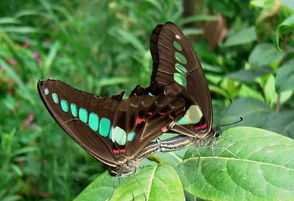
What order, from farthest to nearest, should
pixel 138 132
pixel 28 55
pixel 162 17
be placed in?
pixel 28 55 → pixel 162 17 → pixel 138 132

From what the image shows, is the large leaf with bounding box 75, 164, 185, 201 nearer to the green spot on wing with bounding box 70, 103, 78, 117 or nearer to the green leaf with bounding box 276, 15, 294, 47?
the green spot on wing with bounding box 70, 103, 78, 117

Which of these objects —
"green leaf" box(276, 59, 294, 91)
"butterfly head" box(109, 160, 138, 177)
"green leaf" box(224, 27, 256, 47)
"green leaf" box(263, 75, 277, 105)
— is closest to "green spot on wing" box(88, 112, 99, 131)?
"butterfly head" box(109, 160, 138, 177)

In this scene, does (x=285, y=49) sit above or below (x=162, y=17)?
above

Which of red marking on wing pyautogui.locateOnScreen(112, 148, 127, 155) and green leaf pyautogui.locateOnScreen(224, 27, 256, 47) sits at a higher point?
red marking on wing pyautogui.locateOnScreen(112, 148, 127, 155)

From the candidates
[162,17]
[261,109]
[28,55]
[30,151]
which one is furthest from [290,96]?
[28,55]

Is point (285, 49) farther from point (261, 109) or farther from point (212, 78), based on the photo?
point (212, 78)
